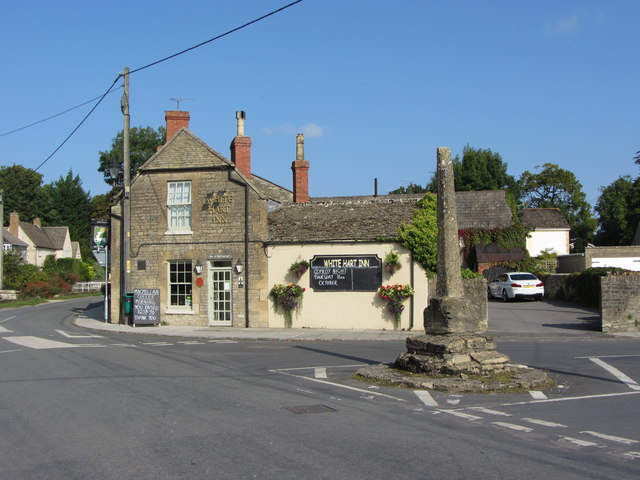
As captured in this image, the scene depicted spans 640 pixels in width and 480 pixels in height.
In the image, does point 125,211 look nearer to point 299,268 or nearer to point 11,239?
point 299,268

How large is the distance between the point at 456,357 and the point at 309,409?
349cm

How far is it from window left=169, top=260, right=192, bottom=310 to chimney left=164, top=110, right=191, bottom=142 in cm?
521

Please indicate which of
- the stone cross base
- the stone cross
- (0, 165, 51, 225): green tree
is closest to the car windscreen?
the stone cross

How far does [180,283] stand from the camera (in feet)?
76.9

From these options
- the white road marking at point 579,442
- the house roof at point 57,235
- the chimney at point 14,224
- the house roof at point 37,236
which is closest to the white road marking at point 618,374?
the white road marking at point 579,442

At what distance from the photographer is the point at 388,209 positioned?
911 inches

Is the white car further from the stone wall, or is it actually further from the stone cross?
the stone cross

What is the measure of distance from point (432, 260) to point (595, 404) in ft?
39.7

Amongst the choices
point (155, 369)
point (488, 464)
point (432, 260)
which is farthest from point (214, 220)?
point (488, 464)

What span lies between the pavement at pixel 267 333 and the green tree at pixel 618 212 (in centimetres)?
4253

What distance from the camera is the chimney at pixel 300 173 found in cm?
2642

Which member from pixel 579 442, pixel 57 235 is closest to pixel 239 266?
pixel 579 442

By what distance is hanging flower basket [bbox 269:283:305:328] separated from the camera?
21906 millimetres

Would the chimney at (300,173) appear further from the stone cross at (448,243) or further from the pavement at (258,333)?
the stone cross at (448,243)
